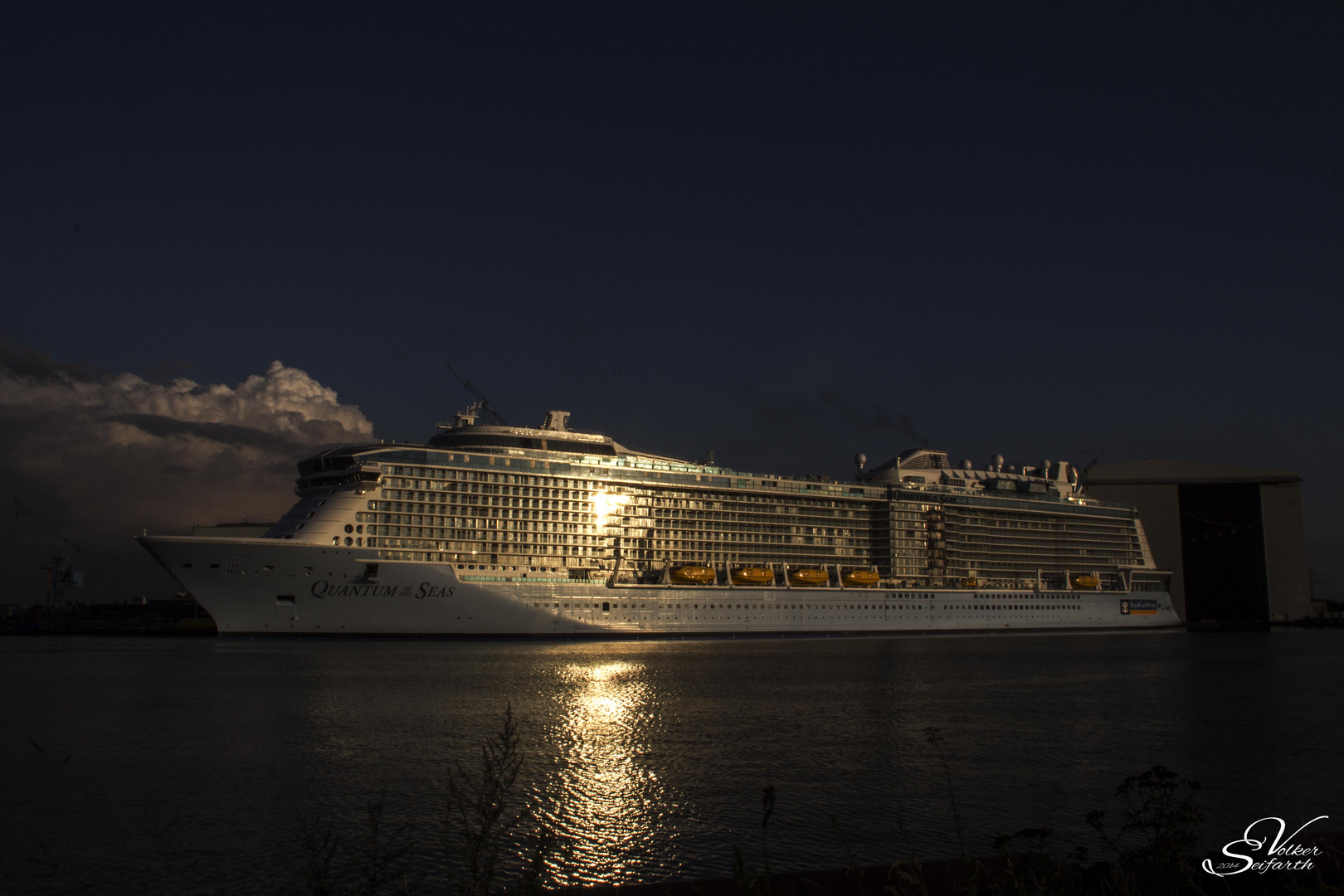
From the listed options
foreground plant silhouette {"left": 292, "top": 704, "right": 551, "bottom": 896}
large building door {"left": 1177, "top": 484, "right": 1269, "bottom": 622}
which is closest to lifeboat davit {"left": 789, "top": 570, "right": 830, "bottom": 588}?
foreground plant silhouette {"left": 292, "top": 704, "right": 551, "bottom": 896}

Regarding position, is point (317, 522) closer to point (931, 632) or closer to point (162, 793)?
point (162, 793)

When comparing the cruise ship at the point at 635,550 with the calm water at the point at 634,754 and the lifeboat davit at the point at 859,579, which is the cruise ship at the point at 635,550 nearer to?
the lifeboat davit at the point at 859,579

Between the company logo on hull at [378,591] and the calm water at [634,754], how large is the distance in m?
11.1

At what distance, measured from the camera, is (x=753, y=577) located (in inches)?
2739

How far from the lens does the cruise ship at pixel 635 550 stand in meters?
53.5

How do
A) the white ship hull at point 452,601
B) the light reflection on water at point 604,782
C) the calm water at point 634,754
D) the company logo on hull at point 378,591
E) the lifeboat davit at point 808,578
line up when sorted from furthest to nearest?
the lifeboat davit at point 808,578 < the company logo on hull at point 378,591 < the white ship hull at point 452,601 < the calm water at point 634,754 < the light reflection on water at point 604,782

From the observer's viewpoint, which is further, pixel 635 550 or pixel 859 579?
pixel 859 579

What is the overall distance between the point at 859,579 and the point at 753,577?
36.8ft

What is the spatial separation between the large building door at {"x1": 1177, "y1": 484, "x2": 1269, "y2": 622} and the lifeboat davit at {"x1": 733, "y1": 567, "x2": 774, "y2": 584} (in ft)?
271

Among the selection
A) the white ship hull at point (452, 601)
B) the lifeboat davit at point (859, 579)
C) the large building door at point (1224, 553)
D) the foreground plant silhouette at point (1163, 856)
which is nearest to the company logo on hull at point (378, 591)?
the white ship hull at point (452, 601)

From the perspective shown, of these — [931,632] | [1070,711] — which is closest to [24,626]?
[931,632]

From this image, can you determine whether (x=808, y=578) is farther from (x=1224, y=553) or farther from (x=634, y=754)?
(x=1224, y=553)

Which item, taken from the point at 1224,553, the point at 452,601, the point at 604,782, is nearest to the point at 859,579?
the point at 452,601

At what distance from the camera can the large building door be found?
120500 millimetres
